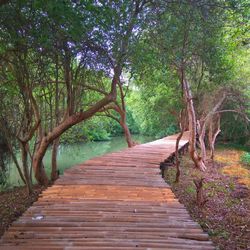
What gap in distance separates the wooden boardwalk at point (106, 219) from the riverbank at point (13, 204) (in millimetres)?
1580

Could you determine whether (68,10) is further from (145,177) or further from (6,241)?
(145,177)

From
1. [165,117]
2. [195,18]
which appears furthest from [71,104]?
[165,117]

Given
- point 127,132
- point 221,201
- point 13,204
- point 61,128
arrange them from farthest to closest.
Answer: point 127,132 → point 13,204 → point 221,201 → point 61,128

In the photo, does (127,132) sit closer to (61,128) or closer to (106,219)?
(61,128)

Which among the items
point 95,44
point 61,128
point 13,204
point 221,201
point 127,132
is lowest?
point 221,201

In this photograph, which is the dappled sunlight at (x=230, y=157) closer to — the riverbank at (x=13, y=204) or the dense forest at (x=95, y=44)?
the dense forest at (x=95, y=44)

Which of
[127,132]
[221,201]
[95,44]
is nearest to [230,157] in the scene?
[127,132]

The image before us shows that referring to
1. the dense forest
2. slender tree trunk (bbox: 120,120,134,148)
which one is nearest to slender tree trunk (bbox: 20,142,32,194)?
the dense forest

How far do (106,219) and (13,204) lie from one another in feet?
16.0

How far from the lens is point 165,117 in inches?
794

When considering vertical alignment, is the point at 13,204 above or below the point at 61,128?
below

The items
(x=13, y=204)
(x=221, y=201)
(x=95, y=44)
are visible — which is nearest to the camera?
(x=95, y=44)

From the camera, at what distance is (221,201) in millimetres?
8109

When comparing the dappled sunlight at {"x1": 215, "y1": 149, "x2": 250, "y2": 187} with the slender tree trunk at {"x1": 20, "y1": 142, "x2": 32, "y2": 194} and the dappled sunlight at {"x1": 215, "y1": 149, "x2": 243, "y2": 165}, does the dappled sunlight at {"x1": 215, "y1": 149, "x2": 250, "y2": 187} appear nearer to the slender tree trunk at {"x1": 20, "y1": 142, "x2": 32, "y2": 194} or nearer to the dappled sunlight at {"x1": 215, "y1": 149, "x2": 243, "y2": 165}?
the dappled sunlight at {"x1": 215, "y1": 149, "x2": 243, "y2": 165}
